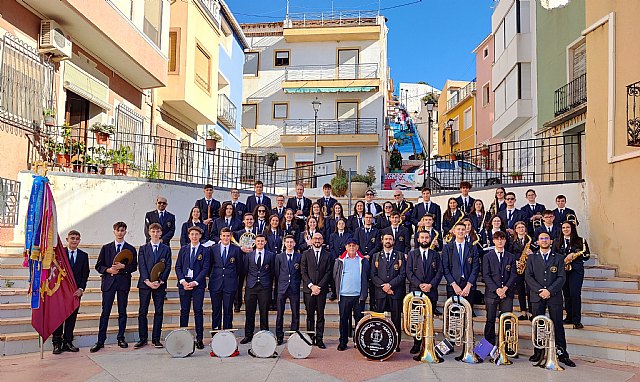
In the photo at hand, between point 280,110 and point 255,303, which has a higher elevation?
point 280,110

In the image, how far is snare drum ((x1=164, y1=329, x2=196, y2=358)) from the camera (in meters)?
8.40

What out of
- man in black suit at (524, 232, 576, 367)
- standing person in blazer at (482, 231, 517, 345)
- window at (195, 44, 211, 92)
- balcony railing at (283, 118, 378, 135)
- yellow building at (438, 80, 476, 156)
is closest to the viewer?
man in black suit at (524, 232, 576, 367)

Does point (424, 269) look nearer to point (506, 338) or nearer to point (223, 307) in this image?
point (506, 338)

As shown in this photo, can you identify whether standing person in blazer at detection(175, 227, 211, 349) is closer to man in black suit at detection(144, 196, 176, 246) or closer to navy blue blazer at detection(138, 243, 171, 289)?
navy blue blazer at detection(138, 243, 171, 289)

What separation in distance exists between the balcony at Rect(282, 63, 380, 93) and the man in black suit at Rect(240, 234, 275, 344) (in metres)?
23.8

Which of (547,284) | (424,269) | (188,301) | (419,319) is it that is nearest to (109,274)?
(188,301)

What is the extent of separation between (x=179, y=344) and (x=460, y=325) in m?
4.04

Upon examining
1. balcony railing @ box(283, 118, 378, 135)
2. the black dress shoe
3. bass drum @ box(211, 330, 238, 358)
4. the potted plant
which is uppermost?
balcony railing @ box(283, 118, 378, 135)

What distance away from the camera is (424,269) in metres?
9.20

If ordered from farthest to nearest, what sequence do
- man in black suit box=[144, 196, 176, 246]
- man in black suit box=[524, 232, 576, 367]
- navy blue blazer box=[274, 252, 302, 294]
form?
1. man in black suit box=[144, 196, 176, 246]
2. navy blue blazer box=[274, 252, 302, 294]
3. man in black suit box=[524, 232, 576, 367]

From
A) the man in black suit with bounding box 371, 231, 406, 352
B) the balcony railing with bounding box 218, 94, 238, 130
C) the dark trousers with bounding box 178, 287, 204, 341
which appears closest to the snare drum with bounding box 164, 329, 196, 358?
the dark trousers with bounding box 178, 287, 204, 341

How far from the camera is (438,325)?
969cm

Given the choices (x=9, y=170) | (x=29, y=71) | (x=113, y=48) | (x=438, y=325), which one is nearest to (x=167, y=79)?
(x=113, y=48)

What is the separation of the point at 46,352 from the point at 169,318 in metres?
2.04
